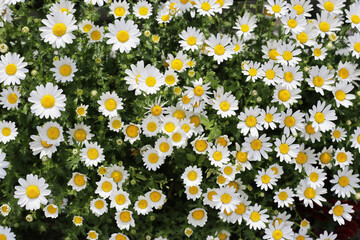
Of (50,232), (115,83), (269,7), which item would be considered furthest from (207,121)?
(50,232)

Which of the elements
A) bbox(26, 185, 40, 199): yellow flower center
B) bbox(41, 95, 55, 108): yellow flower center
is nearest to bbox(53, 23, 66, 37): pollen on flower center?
bbox(41, 95, 55, 108): yellow flower center

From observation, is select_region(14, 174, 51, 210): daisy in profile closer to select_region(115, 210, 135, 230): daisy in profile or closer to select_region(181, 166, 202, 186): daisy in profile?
select_region(115, 210, 135, 230): daisy in profile

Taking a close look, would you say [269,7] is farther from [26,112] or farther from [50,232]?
[50,232]

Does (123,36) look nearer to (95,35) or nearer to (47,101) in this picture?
(95,35)

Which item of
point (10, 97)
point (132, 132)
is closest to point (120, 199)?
point (132, 132)

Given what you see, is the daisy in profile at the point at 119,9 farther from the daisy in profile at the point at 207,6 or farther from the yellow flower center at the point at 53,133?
the yellow flower center at the point at 53,133
